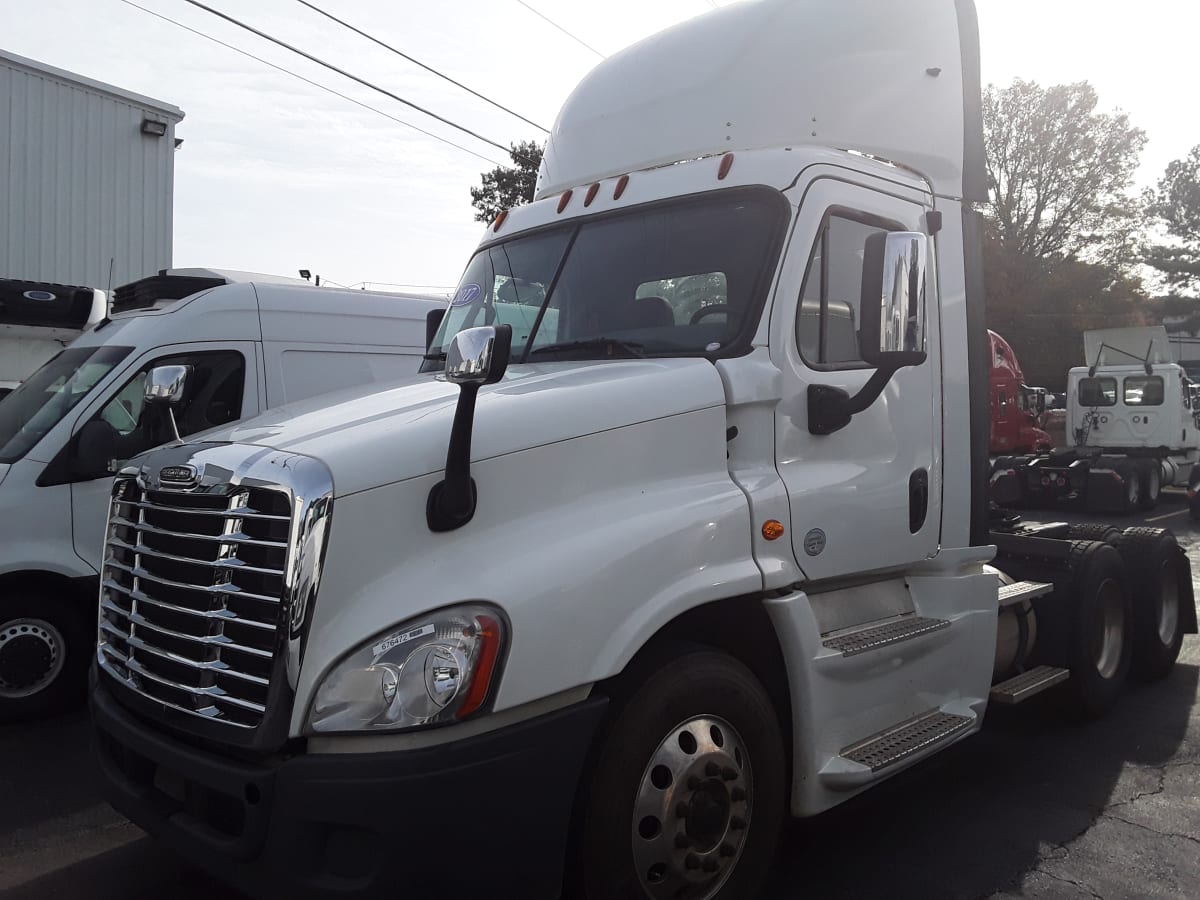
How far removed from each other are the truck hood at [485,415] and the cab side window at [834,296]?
0.52 metres

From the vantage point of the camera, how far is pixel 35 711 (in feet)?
19.6

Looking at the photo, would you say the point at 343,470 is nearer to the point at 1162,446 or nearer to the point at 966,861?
the point at 966,861

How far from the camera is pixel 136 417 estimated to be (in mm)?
6461

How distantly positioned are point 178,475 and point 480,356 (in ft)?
3.54

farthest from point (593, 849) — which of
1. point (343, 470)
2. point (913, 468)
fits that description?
point (913, 468)

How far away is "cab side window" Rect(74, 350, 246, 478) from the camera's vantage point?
6.20 metres

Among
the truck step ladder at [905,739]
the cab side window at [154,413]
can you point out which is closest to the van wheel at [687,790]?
the truck step ladder at [905,739]

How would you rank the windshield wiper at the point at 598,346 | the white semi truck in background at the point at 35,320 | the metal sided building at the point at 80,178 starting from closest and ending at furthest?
1. the windshield wiper at the point at 598,346
2. the white semi truck in background at the point at 35,320
3. the metal sided building at the point at 80,178

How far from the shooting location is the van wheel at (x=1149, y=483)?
1838 cm

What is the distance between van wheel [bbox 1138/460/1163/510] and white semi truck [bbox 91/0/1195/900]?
15.4 m

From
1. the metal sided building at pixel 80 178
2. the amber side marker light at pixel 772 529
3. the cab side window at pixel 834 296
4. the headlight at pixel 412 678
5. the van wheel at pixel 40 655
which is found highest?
the metal sided building at pixel 80 178

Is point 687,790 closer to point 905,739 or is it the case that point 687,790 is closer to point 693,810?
point 693,810

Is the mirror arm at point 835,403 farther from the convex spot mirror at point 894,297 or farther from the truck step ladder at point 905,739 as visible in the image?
the truck step ladder at point 905,739

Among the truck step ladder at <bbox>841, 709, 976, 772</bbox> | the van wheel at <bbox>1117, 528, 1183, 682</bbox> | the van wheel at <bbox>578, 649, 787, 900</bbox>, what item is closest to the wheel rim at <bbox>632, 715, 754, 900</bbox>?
the van wheel at <bbox>578, 649, 787, 900</bbox>
